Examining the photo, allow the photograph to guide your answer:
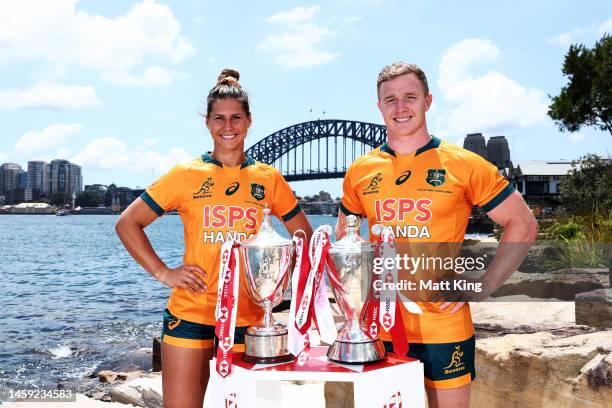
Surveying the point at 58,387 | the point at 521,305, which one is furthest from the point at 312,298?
the point at 58,387

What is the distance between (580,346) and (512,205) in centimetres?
151

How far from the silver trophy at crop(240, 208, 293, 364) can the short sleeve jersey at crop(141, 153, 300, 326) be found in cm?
45

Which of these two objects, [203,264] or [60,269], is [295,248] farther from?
[60,269]

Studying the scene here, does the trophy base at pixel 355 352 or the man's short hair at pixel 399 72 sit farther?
the man's short hair at pixel 399 72

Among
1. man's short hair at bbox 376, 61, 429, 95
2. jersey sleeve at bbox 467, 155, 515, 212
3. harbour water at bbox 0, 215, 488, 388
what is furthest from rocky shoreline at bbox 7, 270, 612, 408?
harbour water at bbox 0, 215, 488, 388

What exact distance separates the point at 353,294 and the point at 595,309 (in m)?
3.18

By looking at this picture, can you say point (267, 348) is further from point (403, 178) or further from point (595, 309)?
point (595, 309)

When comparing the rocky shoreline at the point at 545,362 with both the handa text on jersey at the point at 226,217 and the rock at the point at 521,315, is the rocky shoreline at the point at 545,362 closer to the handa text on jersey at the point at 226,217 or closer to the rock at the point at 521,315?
the rock at the point at 521,315

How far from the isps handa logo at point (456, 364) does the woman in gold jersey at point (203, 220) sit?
0.84 m

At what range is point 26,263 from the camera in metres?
37.5

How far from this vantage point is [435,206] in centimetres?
238

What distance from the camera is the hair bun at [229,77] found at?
110 inches

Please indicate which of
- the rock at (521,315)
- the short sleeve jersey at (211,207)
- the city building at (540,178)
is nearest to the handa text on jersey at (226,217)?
the short sleeve jersey at (211,207)

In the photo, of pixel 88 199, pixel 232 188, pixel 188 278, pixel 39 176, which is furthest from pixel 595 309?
pixel 39 176
